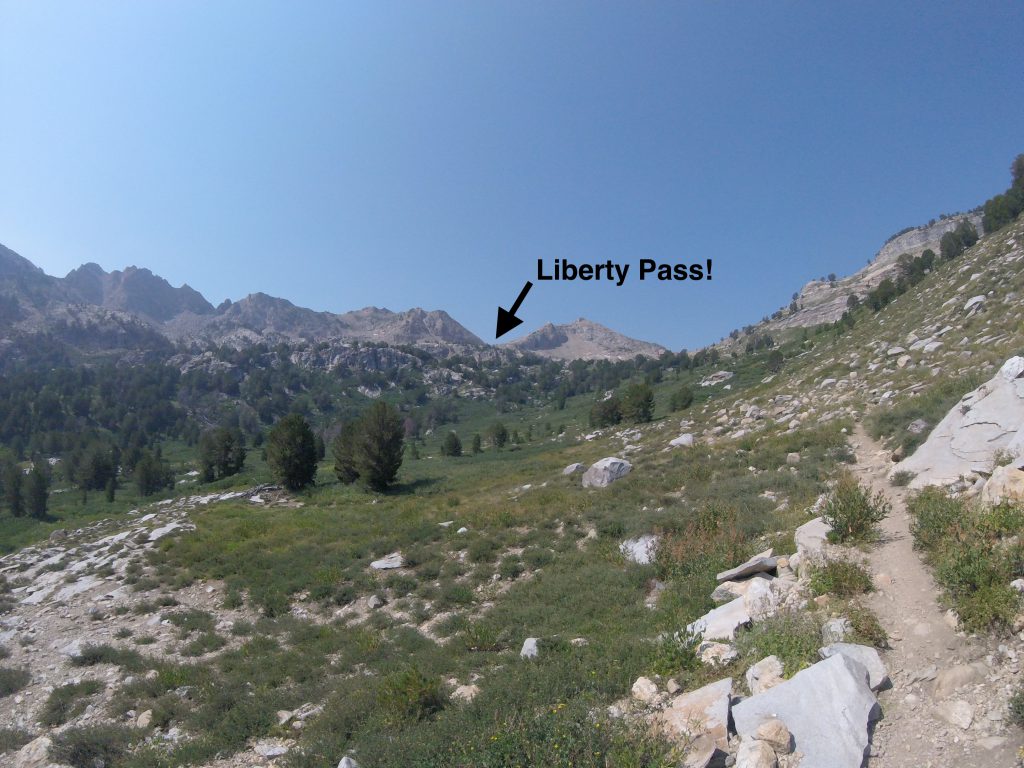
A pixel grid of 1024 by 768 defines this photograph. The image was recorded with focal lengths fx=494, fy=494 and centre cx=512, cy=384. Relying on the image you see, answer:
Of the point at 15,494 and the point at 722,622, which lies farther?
the point at 15,494

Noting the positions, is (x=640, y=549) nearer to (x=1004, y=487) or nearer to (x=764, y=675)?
(x=764, y=675)

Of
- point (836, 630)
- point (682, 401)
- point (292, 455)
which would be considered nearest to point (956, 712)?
point (836, 630)

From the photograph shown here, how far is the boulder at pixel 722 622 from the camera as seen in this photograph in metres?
7.35

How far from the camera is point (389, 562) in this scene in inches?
699

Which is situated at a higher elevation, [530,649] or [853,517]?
[853,517]

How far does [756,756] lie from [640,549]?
9057mm

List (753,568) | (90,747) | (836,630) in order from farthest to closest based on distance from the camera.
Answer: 1. (753,568)
2. (90,747)
3. (836,630)

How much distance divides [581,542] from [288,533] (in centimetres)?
1572

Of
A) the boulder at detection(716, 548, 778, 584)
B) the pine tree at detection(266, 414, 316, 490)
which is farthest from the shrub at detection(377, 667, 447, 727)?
the pine tree at detection(266, 414, 316, 490)

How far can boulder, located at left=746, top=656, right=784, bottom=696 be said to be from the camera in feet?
19.2

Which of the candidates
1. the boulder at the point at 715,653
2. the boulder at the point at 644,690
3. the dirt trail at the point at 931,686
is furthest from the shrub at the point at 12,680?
the dirt trail at the point at 931,686

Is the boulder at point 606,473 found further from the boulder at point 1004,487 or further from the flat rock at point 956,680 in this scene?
the flat rock at point 956,680

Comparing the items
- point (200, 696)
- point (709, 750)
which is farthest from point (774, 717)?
point (200, 696)

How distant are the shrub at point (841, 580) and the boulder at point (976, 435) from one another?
3.92 meters
